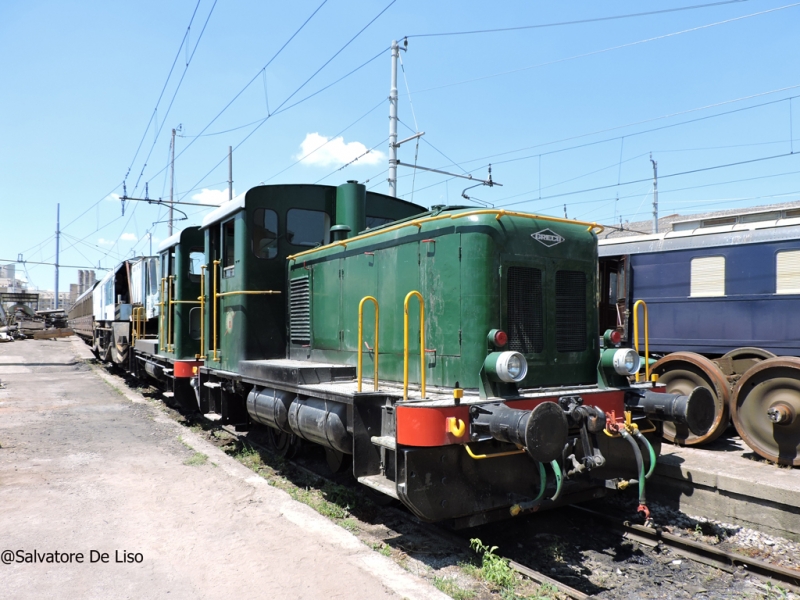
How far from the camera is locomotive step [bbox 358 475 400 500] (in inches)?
169

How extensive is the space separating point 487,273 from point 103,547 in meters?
3.61

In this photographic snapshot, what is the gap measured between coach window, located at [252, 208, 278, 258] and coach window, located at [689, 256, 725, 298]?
6.20 metres

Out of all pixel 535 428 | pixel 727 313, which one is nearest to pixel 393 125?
pixel 727 313

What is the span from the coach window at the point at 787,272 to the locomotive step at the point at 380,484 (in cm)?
630

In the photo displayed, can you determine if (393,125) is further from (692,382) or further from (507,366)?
(507,366)

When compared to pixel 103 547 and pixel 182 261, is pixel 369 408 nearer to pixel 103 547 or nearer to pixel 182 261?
pixel 103 547

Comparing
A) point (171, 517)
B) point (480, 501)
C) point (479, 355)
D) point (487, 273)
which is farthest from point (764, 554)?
point (171, 517)

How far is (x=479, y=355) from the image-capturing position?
183 inches

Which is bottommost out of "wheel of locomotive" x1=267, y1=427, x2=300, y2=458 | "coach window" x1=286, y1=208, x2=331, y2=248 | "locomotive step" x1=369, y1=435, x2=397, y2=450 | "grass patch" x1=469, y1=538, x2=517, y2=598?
"grass patch" x1=469, y1=538, x2=517, y2=598

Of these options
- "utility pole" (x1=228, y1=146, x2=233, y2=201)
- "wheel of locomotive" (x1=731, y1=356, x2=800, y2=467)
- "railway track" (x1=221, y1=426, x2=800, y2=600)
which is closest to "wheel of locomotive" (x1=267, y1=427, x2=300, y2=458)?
"railway track" (x1=221, y1=426, x2=800, y2=600)

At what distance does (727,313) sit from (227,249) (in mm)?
7045

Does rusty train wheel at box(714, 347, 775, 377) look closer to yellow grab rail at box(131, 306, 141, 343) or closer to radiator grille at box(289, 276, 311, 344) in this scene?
radiator grille at box(289, 276, 311, 344)

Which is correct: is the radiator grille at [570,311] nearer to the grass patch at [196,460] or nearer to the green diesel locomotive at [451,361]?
the green diesel locomotive at [451,361]

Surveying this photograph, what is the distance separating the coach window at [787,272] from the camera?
25.2 ft
